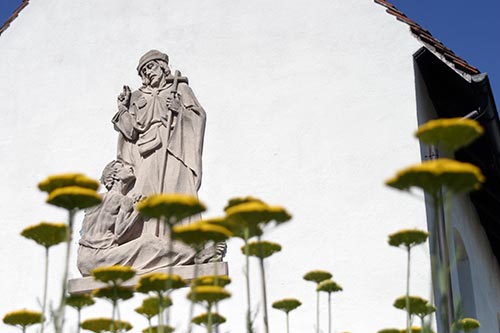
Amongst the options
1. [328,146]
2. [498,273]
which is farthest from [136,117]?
[498,273]

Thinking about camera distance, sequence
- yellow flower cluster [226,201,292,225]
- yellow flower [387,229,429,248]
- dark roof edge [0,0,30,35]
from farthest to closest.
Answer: dark roof edge [0,0,30,35]
yellow flower [387,229,429,248]
yellow flower cluster [226,201,292,225]

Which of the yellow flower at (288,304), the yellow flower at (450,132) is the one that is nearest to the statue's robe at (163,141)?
the yellow flower at (288,304)

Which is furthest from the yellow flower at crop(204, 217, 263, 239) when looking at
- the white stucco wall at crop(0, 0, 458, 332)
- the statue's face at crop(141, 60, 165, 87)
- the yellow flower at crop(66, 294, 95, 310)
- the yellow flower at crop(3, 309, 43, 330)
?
the statue's face at crop(141, 60, 165, 87)

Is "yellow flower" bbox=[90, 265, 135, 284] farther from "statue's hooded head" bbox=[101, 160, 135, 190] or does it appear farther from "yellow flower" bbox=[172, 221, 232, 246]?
"statue's hooded head" bbox=[101, 160, 135, 190]

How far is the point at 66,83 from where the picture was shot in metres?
7.97

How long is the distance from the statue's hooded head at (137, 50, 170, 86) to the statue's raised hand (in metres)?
0.17

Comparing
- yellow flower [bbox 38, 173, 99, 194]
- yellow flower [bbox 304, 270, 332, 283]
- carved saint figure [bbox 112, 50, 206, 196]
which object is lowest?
yellow flower [bbox 304, 270, 332, 283]

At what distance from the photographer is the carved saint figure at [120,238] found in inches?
255

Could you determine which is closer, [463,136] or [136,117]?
[463,136]

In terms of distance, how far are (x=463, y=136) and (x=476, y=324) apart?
1.72 m

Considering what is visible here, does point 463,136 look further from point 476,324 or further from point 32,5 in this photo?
point 32,5

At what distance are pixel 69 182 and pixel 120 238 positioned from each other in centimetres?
355

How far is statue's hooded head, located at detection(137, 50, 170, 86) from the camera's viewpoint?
7318mm

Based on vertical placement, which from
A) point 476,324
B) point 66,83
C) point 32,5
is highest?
point 32,5
